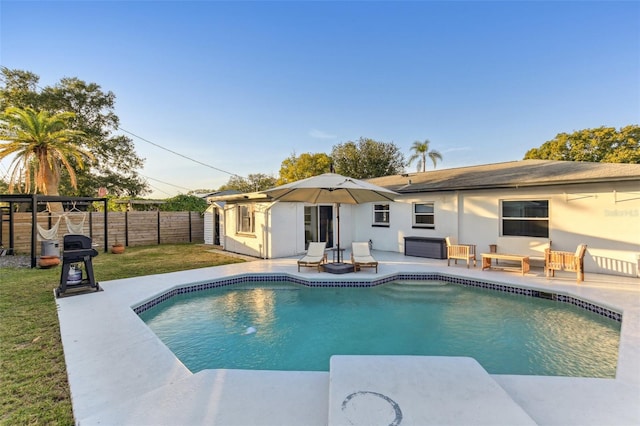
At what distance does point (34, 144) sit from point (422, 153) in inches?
1149

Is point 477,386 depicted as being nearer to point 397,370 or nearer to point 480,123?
point 397,370

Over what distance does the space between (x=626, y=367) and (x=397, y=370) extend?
121 inches

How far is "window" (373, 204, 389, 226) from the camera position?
14.7 m

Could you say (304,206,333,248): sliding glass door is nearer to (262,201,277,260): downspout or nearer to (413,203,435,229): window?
(262,201,277,260): downspout

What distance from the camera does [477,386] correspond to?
10.3 feet

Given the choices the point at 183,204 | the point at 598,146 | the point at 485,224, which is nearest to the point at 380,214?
the point at 485,224

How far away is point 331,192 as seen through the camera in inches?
409

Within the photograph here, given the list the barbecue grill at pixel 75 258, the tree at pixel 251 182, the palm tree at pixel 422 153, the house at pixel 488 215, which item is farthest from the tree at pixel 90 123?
the palm tree at pixel 422 153

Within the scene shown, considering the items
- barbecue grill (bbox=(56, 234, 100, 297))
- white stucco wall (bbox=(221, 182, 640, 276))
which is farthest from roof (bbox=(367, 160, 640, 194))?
barbecue grill (bbox=(56, 234, 100, 297))

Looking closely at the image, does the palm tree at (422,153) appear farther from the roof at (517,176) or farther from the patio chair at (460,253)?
the patio chair at (460,253)

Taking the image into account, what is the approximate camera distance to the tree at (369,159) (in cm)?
3500

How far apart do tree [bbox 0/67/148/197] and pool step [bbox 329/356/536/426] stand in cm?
2384

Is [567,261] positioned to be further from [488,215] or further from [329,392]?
[329,392]

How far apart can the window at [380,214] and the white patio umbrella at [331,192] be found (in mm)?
4158
